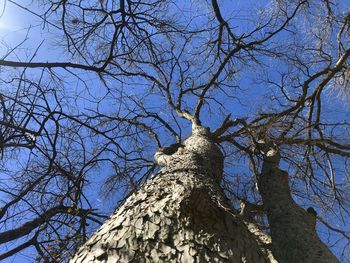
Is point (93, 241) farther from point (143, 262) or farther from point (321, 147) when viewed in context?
point (321, 147)

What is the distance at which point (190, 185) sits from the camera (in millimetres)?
2248

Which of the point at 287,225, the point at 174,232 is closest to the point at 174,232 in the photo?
the point at 174,232

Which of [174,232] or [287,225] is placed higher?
[287,225]

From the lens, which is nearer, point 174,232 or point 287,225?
point 174,232

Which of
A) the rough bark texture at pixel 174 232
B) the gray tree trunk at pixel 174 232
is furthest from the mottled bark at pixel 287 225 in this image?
the gray tree trunk at pixel 174 232

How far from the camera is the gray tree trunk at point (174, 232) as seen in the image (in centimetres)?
162

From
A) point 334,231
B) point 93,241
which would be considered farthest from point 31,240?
point 334,231

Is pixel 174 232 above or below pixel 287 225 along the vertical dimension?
below

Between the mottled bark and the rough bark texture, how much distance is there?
357 millimetres

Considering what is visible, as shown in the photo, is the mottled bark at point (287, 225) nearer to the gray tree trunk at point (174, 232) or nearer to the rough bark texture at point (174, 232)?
the rough bark texture at point (174, 232)

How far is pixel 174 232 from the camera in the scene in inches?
69.5

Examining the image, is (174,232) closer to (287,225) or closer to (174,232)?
(174,232)

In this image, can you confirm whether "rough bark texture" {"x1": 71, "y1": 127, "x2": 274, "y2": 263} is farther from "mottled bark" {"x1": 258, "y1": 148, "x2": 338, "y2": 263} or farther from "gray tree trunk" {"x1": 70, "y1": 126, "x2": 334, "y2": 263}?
"mottled bark" {"x1": 258, "y1": 148, "x2": 338, "y2": 263}

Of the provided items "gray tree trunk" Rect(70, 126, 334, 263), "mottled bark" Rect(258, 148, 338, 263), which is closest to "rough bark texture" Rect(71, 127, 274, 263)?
"gray tree trunk" Rect(70, 126, 334, 263)
